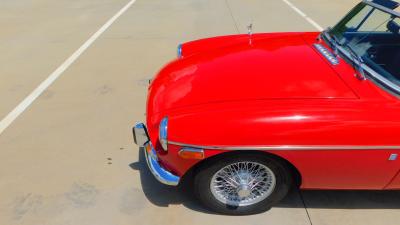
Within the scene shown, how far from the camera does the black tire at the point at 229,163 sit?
267 centimetres

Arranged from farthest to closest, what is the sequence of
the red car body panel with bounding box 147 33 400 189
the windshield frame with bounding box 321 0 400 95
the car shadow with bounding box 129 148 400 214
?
the car shadow with bounding box 129 148 400 214 < the windshield frame with bounding box 321 0 400 95 < the red car body panel with bounding box 147 33 400 189

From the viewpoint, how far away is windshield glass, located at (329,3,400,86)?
3.05m

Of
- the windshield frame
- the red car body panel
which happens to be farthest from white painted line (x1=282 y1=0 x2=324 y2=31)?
the red car body panel

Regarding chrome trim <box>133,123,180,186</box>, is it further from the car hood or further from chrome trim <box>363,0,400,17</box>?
chrome trim <box>363,0,400,17</box>

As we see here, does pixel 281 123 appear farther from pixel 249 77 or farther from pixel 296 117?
pixel 249 77

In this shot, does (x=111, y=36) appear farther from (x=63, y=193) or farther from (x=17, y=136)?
(x=63, y=193)

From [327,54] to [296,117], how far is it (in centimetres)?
104

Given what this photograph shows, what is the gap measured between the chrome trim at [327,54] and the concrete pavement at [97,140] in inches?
43.7

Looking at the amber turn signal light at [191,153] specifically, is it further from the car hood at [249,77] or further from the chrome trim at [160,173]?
A: the car hood at [249,77]

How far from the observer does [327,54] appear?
329 cm

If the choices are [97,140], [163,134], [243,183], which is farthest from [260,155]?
[97,140]

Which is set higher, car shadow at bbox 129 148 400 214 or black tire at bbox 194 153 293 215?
black tire at bbox 194 153 293 215

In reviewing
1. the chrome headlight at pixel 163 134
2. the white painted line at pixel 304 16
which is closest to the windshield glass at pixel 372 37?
the chrome headlight at pixel 163 134

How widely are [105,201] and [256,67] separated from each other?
1.69 metres
